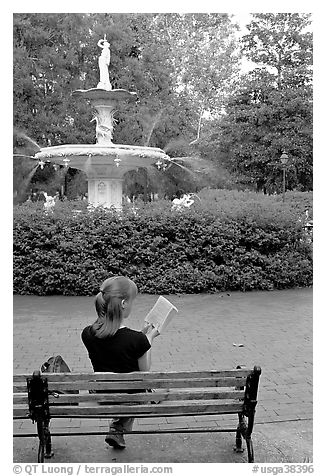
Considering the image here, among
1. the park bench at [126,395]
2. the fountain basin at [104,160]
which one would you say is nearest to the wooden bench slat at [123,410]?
the park bench at [126,395]

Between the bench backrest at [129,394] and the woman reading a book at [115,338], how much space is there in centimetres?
17

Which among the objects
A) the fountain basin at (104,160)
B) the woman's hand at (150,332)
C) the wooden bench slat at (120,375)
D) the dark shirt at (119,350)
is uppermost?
the fountain basin at (104,160)

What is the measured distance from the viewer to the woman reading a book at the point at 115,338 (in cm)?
362

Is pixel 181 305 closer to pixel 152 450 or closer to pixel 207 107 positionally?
pixel 152 450

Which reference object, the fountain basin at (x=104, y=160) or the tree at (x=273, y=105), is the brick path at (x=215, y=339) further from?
the tree at (x=273, y=105)

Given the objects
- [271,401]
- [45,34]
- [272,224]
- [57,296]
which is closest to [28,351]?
[271,401]

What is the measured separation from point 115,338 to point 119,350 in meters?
0.08

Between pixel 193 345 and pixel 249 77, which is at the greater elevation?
pixel 249 77

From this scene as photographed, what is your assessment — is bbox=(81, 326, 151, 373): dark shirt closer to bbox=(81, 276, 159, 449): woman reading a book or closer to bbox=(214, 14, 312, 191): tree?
bbox=(81, 276, 159, 449): woman reading a book

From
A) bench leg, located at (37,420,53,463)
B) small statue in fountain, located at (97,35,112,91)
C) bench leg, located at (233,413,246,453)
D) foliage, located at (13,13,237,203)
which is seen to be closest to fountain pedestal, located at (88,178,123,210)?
small statue in fountain, located at (97,35,112,91)

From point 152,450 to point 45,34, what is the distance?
73.3ft

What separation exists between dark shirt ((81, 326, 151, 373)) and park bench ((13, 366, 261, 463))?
151 millimetres

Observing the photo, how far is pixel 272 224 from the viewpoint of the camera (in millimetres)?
10766

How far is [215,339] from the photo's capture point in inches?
287
